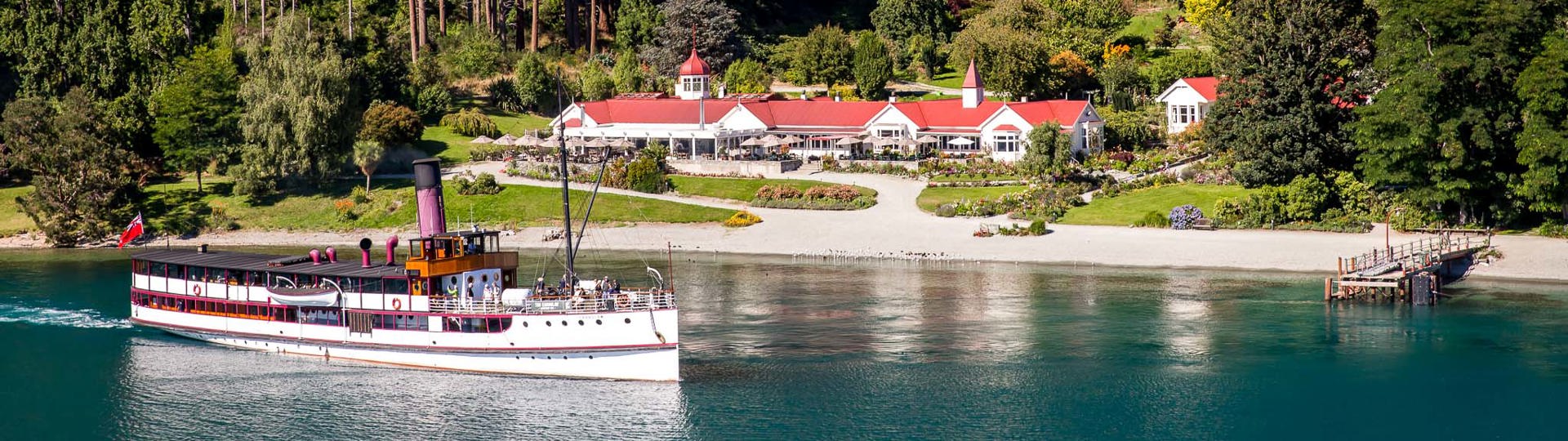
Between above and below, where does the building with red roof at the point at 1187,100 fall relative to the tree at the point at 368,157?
above

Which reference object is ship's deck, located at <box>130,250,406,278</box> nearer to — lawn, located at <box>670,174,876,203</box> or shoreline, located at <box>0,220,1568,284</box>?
shoreline, located at <box>0,220,1568,284</box>

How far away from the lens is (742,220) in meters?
99.4

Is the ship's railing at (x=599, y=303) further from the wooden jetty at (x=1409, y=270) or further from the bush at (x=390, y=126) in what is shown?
the bush at (x=390, y=126)

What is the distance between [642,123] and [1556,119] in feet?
230

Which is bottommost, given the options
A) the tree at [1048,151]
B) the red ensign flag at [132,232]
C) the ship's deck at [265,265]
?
the ship's deck at [265,265]

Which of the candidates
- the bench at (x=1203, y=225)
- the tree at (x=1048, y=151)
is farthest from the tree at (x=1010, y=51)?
the bench at (x=1203, y=225)

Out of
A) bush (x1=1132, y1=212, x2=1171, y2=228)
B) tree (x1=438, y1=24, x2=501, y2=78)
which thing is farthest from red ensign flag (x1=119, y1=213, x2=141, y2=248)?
tree (x1=438, y1=24, x2=501, y2=78)

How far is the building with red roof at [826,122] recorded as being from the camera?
115312mm

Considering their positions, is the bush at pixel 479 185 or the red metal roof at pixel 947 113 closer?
the bush at pixel 479 185

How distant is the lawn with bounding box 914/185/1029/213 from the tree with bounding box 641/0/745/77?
49381mm

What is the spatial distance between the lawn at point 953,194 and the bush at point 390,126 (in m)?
42.2

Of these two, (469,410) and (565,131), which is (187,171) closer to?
(565,131)

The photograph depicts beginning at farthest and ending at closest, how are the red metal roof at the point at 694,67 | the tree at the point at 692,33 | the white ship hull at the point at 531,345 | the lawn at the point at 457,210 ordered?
the tree at the point at 692,33, the red metal roof at the point at 694,67, the lawn at the point at 457,210, the white ship hull at the point at 531,345

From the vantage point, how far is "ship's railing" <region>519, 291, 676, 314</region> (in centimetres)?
5466
